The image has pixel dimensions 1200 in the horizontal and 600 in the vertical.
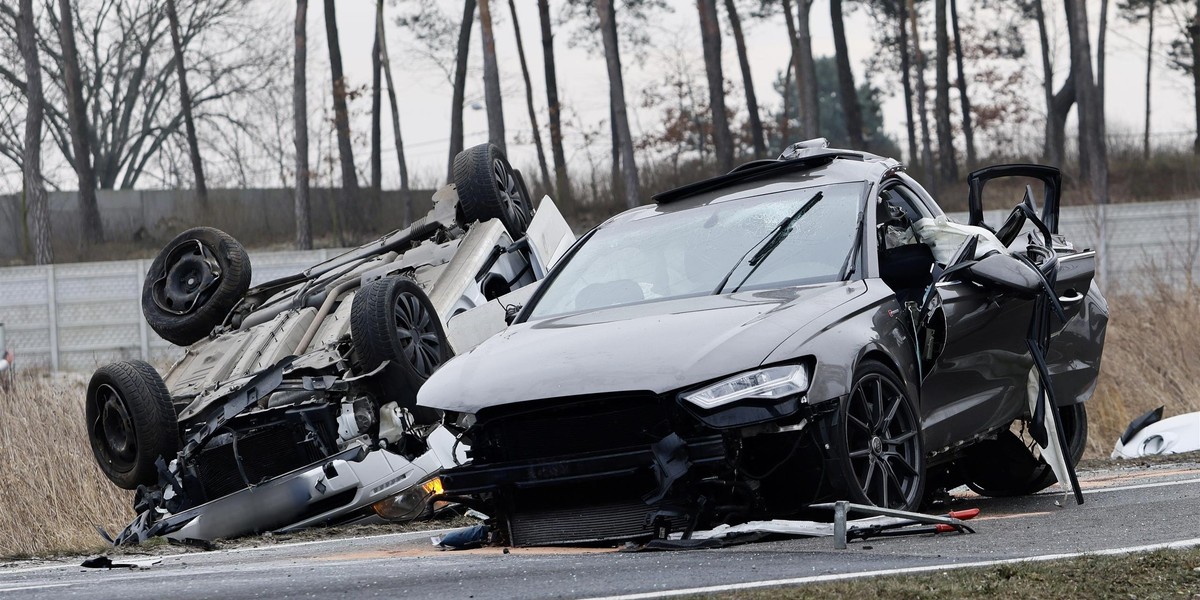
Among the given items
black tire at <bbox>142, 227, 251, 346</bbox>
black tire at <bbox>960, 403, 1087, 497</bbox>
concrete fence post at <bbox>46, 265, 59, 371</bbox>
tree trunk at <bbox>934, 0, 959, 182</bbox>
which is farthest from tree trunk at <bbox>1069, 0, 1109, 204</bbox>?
black tire at <bbox>960, 403, 1087, 497</bbox>

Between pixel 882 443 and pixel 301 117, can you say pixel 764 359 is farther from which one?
pixel 301 117

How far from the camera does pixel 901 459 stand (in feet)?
18.6

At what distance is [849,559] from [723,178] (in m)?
2.63

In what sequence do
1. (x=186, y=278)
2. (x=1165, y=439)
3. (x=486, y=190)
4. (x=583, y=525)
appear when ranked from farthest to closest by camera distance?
(x=1165, y=439) → (x=186, y=278) → (x=486, y=190) → (x=583, y=525)

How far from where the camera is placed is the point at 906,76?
163 ft

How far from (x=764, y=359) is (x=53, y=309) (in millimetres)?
25731

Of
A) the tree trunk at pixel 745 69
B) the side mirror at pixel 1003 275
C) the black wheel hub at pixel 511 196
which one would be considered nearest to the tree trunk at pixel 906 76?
the tree trunk at pixel 745 69

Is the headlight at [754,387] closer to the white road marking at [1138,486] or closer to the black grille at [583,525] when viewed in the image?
the black grille at [583,525]

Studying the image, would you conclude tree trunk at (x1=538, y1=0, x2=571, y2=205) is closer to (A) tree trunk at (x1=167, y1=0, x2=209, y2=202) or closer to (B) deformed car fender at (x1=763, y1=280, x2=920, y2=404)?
(A) tree trunk at (x1=167, y1=0, x2=209, y2=202)

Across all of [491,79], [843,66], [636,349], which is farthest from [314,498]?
[843,66]

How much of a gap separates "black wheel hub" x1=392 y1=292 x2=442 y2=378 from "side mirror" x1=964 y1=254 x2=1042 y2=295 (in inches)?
140

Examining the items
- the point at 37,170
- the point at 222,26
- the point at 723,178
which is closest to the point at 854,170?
the point at 723,178

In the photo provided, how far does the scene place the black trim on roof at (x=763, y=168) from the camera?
269 inches

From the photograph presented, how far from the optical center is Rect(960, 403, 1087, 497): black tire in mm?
7770
